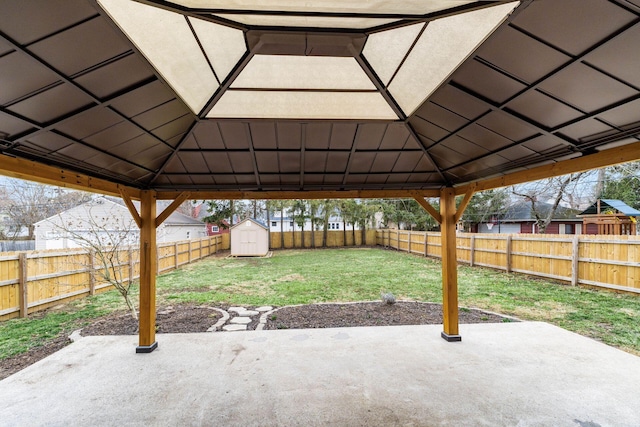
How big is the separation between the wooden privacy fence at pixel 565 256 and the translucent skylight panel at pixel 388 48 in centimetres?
768

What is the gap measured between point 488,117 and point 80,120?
368cm

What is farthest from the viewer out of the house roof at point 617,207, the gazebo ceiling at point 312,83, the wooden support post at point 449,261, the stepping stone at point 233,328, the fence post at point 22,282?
the house roof at point 617,207

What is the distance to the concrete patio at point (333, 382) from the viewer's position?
2.84 m

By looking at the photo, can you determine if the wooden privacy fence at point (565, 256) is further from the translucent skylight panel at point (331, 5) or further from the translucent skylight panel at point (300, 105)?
the translucent skylight panel at point (331, 5)

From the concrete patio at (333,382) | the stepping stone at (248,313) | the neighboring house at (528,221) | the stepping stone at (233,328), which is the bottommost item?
the stepping stone at (248,313)

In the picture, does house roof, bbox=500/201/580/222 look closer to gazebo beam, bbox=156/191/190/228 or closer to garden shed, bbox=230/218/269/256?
garden shed, bbox=230/218/269/256

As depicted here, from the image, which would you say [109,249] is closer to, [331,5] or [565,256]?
[331,5]

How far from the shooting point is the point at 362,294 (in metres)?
7.99

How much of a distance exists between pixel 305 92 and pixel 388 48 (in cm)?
93

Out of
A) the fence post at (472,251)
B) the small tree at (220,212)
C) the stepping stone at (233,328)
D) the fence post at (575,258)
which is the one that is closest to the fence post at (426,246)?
the fence post at (472,251)

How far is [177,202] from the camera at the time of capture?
14.9ft

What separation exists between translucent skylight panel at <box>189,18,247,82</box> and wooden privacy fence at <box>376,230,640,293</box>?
8919 mm

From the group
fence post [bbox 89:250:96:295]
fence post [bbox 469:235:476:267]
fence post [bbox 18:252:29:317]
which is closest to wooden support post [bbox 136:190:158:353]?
fence post [bbox 18:252:29:317]

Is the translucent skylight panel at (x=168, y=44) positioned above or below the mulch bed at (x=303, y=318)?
above
